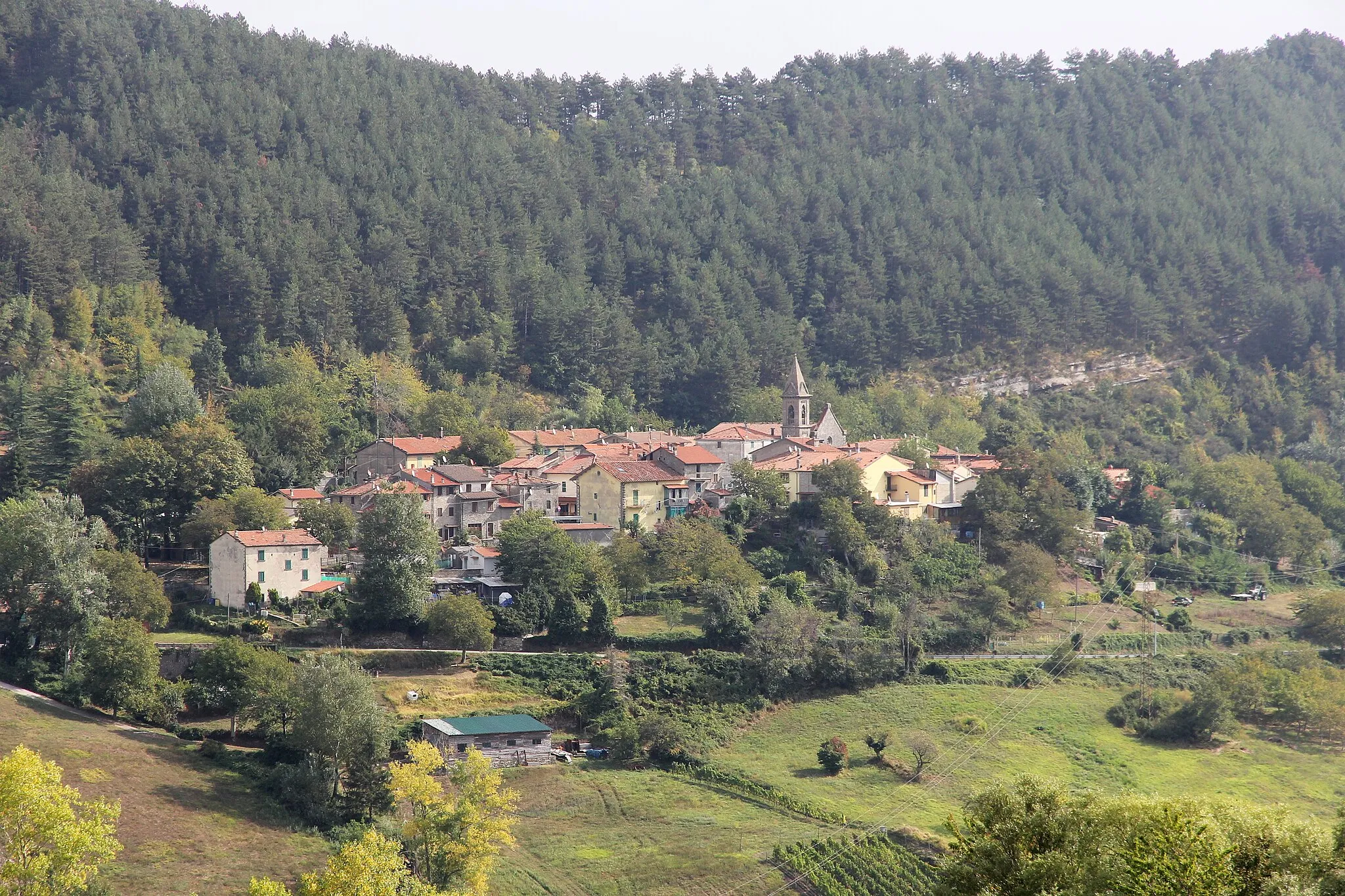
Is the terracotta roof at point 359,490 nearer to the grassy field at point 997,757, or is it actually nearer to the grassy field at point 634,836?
the grassy field at point 634,836

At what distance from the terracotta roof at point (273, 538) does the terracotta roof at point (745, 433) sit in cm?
2668

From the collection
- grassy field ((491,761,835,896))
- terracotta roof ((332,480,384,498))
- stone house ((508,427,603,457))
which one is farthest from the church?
grassy field ((491,761,835,896))

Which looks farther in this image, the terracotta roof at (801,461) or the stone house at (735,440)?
the stone house at (735,440)

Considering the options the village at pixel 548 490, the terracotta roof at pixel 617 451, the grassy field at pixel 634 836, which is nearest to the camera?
the grassy field at pixel 634 836

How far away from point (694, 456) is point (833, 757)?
23733 mm

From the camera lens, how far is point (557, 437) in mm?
73625

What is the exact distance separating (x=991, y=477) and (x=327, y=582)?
102 feet

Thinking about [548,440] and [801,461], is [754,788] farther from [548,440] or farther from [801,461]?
[548,440]

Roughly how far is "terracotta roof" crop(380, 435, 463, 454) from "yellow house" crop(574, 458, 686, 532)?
795cm

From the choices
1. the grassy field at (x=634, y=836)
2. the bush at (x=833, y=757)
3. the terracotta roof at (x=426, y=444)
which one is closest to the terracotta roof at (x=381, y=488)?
the terracotta roof at (x=426, y=444)

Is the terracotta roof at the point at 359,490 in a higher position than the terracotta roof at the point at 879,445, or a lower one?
lower

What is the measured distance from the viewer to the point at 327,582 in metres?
53.4

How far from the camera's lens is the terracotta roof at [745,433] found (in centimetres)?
7450

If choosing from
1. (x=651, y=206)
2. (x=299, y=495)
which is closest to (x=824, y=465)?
(x=299, y=495)
